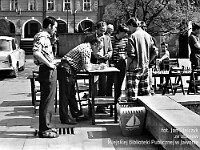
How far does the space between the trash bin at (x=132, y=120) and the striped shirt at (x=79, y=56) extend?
127 centimetres

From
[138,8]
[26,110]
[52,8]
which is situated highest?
[52,8]

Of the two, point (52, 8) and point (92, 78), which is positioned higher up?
point (52, 8)

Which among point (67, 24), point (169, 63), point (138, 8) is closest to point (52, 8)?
point (67, 24)

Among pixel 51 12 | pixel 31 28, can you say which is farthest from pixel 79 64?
pixel 31 28

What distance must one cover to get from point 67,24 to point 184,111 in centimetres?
4820

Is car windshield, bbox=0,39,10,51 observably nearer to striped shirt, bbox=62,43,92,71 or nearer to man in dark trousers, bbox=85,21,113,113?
man in dark trousers, bbox=85,21,113,113

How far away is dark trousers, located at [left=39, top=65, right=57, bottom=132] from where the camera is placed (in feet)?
23.5

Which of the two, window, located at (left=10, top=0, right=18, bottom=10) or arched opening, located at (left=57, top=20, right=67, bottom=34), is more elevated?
window, located at (left=10, top=0, right=18, bottom=10)

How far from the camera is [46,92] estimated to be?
23.6ft

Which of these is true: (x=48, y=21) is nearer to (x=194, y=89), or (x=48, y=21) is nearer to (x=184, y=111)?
(x=184, y=111)

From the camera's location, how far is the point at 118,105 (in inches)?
309

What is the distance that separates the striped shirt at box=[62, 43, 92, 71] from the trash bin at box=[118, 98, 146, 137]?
127 centimetres

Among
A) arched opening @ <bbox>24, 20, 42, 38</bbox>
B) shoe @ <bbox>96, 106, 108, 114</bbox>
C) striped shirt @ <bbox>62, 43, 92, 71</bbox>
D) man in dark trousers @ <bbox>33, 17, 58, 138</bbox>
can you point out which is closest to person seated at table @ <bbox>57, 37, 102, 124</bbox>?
striped shirt @ <bbox>62, 43, 92, 71</bbox>

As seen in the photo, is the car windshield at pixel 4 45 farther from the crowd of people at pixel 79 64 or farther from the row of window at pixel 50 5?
the row of window at pixel 50 5
